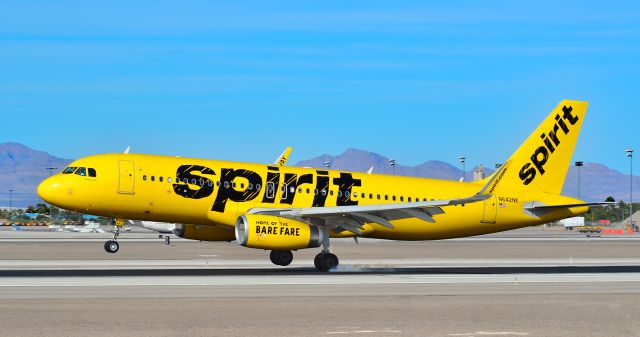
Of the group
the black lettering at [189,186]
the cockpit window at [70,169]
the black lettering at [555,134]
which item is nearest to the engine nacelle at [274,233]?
the black lettering at [189,186]

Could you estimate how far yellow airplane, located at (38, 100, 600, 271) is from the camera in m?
41.4

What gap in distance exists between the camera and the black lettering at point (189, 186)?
43.1 meters

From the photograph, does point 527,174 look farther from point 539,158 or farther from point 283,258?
point 283,258

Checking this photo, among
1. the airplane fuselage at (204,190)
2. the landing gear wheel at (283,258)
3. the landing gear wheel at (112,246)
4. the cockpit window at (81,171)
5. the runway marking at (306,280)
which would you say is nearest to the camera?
the runway marking at (306,280)

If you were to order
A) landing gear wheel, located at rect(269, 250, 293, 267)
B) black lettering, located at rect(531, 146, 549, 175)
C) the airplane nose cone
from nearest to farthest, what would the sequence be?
1. the airplane nose cone
2. landing gear wheel, located at rect(269, 250, 293, 267)
3. black lettering, located at rect(531, 146, 549, 175)

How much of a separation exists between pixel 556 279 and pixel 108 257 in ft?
95.8

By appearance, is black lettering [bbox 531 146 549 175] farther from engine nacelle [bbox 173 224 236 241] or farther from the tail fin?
engine nacelle [bbox 173 224 236 241]

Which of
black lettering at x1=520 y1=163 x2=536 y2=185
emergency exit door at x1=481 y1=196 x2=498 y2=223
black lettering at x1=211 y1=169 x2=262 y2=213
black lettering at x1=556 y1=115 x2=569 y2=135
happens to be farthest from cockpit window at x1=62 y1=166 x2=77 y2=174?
black lettering at x1=556 y1=115 x2=569 y2=135

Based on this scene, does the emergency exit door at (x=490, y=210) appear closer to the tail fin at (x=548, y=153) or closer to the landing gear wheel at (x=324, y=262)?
the tail fin at (x=548, y=153)

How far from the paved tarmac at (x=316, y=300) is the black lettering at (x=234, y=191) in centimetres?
296

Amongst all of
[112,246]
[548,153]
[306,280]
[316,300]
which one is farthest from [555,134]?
[316,300]

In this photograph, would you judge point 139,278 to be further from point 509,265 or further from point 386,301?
point 509,265

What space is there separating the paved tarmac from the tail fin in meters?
4.83

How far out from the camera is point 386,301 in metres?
27.1
